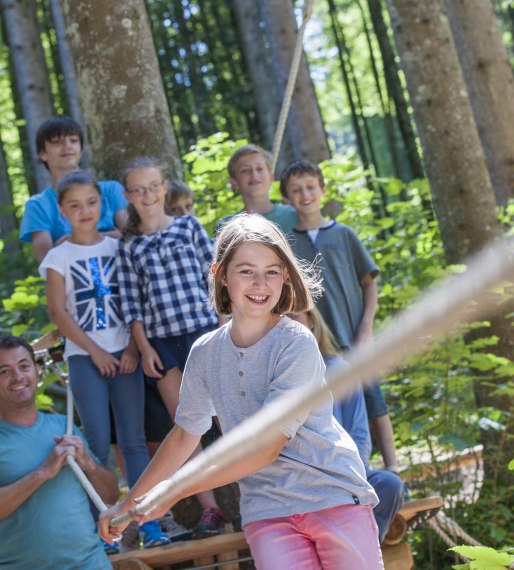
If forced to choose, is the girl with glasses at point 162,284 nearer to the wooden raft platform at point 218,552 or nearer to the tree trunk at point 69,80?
the wooden raft platform at point 218,552

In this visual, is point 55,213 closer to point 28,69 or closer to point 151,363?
point 151,363

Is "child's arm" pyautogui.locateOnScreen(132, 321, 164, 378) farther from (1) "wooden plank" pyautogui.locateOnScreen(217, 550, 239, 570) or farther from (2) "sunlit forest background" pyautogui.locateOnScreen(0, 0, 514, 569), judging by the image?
(2) "sunlit forest background" pyautogui.locateOnScreen(0, 0, 514, 569)

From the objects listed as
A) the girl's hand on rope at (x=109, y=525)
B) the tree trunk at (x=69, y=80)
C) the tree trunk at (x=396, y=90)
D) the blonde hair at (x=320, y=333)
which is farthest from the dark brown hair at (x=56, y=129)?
the tree trunk at (x=396, y=90)

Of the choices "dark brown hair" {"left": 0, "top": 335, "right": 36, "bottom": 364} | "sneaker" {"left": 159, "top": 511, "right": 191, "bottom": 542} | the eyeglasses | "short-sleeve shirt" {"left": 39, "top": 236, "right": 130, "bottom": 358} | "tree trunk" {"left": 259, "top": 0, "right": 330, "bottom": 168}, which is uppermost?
"tree trunk" {"left": 259, "top": 0, "right": 330, "bottom": 168}

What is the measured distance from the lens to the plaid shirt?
383cm

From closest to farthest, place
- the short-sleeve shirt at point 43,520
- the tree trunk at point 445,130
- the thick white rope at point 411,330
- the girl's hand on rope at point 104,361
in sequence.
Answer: the thick white rope at point 411,330, the short-sleeve shirt at point 43,520, the girl's hand on rope at point 104,361, the tree trunk at point 445,130

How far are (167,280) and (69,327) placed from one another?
454 millimetres

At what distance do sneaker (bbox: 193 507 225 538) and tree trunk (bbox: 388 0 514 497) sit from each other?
299 centimetres

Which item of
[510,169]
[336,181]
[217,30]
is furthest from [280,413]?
[217,30]

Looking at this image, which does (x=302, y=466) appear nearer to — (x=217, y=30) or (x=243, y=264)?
(x=243, y=264)

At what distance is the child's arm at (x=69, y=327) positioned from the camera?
380cm

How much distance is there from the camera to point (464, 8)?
7449mm

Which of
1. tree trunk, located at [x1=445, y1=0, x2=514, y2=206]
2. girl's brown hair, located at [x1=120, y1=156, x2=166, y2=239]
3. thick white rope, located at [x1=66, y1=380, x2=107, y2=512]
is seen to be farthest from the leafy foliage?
tree trunk, located at [x1=445, y1=0, x2=514, y2=206]

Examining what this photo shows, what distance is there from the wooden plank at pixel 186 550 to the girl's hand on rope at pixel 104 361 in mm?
731
